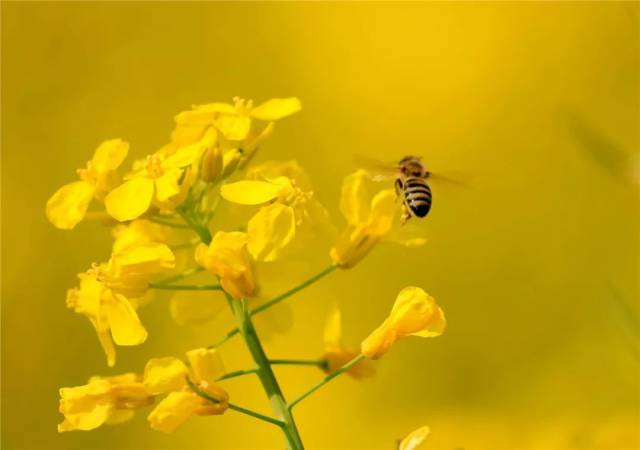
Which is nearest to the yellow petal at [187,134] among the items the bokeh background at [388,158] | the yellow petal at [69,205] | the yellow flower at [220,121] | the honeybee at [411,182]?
the yellow flower at [220,121]

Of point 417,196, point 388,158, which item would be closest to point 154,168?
point 417,196

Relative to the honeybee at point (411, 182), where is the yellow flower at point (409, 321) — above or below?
below

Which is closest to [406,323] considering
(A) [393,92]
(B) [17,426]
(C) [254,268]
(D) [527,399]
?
(C) [254,268]

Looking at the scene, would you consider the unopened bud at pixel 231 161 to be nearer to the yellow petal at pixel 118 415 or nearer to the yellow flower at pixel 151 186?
the yellow flower at pixel 151 186

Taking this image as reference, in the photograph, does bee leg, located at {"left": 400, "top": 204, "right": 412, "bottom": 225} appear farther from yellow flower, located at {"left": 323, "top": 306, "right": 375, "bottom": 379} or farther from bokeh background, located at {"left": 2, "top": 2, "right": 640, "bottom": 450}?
bokeh background, located at {"left": 2, "top": 2, "right": 640, "bottom": 450}

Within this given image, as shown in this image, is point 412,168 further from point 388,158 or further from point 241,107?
point 388,158

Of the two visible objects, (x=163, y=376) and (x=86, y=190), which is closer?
(x=163, y=376)

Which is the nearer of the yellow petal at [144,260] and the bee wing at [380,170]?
the yellow petal at [144,260]

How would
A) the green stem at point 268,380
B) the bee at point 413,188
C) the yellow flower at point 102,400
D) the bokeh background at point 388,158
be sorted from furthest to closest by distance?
the bokeh background at point 388,158 < the bee at point 413,188 < the yellow flower at point 102,400 < the green stem at point 268,380
